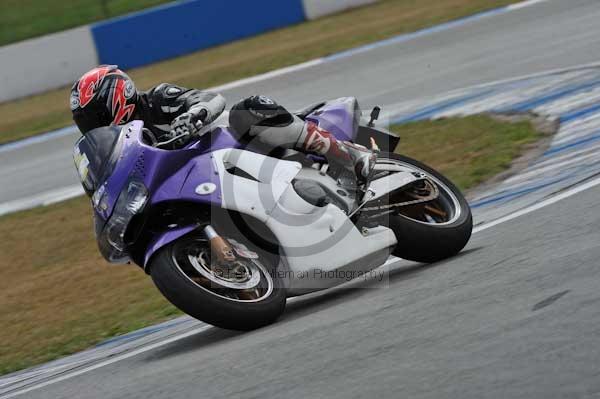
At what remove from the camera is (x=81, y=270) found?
855cm

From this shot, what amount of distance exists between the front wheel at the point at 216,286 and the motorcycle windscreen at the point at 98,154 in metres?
0.56

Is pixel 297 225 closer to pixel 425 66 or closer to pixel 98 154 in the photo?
pixel 98 154

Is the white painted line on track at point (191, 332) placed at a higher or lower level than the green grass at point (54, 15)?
higher

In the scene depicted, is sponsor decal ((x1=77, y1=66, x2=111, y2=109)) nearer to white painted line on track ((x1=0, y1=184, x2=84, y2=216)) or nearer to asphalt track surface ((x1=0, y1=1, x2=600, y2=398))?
asphalt track surface ((x1=0, y1=1, x2=600, y2=398))

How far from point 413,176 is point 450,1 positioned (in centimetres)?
1261

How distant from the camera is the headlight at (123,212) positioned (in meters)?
5.03

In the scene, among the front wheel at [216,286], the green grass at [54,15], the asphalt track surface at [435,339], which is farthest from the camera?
the green grass at [54,15]

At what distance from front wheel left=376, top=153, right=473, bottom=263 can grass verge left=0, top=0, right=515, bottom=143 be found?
10.2 meters

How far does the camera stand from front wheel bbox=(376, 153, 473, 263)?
557 cm

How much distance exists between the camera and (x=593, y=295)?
4.01 meters

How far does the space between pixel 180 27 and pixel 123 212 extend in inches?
557

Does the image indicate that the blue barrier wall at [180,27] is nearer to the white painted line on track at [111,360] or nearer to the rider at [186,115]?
the rider at [186,115]

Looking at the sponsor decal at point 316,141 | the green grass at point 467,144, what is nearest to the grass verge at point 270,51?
the green grass at point 467,144

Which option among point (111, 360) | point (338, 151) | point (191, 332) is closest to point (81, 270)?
point (191, 332)
